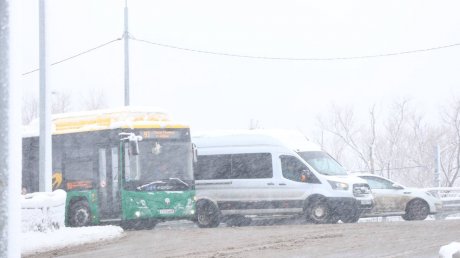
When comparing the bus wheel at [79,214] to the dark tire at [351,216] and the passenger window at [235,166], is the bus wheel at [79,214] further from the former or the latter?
the dark tire at [351,216]

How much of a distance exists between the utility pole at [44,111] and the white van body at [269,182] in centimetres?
551

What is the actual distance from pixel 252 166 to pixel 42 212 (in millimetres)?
7093

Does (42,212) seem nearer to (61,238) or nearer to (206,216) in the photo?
(61,238)

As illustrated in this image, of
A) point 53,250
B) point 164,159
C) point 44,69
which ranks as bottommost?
point 53,250

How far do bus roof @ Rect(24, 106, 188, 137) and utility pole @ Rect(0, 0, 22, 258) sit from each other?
1697cm

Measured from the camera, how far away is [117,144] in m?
21.0

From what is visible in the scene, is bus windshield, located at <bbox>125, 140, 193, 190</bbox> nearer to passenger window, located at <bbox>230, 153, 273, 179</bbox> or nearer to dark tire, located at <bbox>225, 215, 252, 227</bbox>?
passenger window, located at <bbox>230, 153, 273, 179</bbox>

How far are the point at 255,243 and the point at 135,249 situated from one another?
7.14 feet

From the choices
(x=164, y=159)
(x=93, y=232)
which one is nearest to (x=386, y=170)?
(x=164, y=159)

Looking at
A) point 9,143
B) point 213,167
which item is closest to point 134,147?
point 213,167

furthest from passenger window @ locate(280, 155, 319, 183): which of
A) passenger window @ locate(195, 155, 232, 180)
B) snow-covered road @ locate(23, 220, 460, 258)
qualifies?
snow-covered road @ locate(23, 220, 460, 258)

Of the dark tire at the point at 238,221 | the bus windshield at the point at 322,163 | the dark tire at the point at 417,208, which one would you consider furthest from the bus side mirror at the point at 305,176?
the dark tire at the point at 417,208

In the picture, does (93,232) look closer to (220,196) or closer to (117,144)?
(117,144)

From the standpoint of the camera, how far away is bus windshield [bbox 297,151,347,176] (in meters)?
21.8
